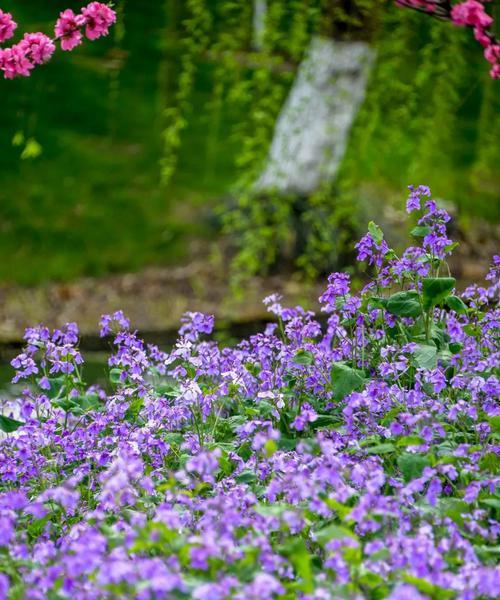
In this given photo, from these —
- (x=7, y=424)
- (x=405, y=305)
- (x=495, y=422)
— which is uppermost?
(x=405, y=305)

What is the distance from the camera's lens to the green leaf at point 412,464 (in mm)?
2482

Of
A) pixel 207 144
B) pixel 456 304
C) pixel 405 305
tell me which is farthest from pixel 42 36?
pixel 207 144

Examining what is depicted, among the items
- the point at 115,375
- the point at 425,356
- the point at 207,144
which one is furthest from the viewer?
the point at 207,144

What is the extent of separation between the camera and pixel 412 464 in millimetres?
2496

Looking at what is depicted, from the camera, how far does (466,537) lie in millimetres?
2477

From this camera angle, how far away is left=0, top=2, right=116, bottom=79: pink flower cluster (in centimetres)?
390

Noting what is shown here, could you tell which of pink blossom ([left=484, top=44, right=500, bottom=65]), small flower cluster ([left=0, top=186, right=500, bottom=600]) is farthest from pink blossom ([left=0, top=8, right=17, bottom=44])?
pink blossom ([left=484, top=44, right=500, bottom=65])

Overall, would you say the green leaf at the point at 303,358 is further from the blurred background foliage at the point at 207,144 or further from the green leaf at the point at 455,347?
the blurred background foliage at the point at 207,144

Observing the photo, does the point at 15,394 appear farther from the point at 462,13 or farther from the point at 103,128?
the point at 103,128

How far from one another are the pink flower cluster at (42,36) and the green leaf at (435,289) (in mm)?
1785

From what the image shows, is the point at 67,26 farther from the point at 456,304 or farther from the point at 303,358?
the point at 456,304

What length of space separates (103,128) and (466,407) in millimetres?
9481

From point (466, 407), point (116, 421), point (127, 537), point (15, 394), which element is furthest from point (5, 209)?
point (127, 537)

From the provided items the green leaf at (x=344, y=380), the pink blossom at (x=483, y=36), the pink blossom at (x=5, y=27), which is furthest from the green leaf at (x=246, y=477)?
the pink blossom at (x=5, y=27)
